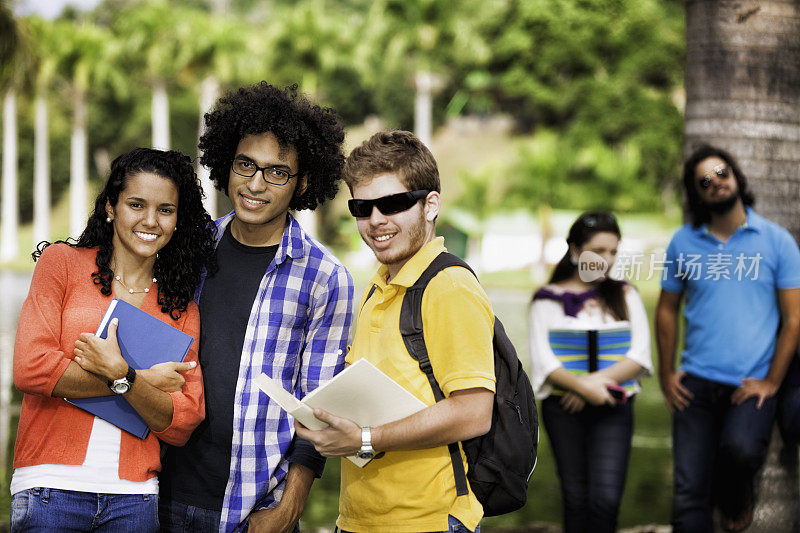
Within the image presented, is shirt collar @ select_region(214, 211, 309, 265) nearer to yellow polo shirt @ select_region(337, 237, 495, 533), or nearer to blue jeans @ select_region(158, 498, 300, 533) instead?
yellow polo shirt @ select_region(337, 237, 495, 533)

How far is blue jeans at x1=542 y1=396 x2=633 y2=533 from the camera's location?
4.62 metres

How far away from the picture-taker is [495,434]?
2738 mm

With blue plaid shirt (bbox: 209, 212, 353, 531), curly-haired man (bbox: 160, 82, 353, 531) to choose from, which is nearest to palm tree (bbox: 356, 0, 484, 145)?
curly-haired man (bbox: 160, 82, 353, 531)

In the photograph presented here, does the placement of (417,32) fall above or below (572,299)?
above

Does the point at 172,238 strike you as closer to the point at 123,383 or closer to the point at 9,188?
the point at 123,383

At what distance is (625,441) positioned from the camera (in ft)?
15.4

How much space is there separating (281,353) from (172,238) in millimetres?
546

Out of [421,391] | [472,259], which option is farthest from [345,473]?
[472,259]

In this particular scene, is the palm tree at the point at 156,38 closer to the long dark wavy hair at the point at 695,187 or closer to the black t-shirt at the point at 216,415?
the long dark wavy hair at the point at 695,187

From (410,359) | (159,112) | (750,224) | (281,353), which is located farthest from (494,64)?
(410,359)

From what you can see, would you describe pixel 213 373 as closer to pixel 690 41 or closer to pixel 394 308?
pixel 394 308

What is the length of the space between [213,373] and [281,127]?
89cm

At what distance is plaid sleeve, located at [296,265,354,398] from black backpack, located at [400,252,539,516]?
463mm

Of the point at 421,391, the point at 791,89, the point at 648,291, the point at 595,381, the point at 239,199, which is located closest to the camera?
the point at 421,391
